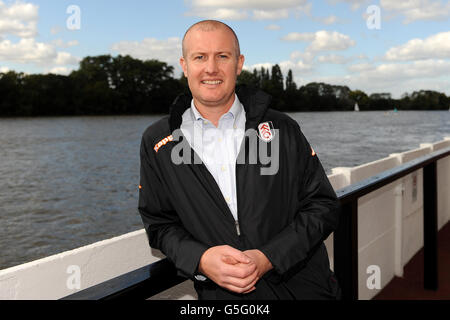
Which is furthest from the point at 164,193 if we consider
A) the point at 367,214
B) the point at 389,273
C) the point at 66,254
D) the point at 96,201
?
the point at 96,201

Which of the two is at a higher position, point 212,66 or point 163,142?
point 212,66

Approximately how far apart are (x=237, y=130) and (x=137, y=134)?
269 ft

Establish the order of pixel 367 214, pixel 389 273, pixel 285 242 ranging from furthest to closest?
1. pixel 389 273
2. pixel 367 214
3. pixel 285 242

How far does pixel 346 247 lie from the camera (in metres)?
2.19

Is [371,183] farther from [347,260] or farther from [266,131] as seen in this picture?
[266,131]

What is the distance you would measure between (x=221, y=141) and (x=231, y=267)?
1.43 ft

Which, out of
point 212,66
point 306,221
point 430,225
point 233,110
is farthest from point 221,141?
point 430,225

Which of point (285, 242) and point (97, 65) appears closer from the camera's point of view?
point (285, 242)

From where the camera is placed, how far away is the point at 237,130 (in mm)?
1623

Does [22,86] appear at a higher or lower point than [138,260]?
higher

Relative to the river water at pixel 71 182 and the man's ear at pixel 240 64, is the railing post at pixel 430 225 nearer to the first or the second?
the man's ear at pixel 240 64

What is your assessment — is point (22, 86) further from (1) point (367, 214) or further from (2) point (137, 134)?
(1) point (367, 214)

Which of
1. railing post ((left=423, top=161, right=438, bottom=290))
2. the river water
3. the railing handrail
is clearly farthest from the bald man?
the river water

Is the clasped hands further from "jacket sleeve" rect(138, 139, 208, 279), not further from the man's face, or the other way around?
the man's face
